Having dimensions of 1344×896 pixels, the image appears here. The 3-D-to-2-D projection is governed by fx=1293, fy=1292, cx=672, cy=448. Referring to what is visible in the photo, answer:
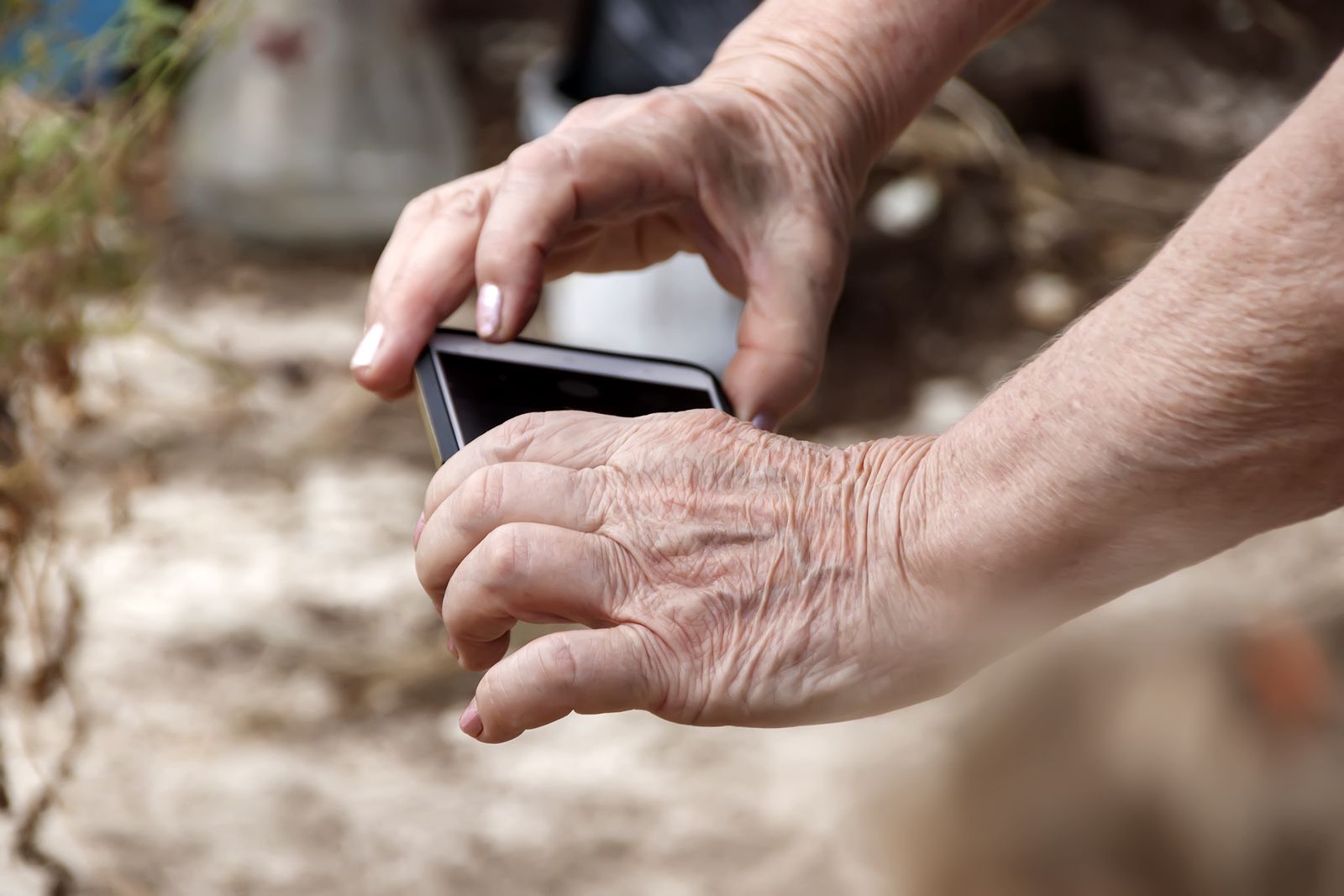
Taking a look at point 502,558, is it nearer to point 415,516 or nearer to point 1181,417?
point 1181,417

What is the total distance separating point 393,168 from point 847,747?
1.23 m

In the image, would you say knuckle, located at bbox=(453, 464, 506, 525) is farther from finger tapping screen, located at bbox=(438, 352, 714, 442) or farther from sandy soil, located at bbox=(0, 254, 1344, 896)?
sandy soil, located at bbox=(0, 254, 1344, 896)

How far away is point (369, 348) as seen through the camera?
693 millimetres

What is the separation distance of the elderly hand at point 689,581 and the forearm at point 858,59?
289mm

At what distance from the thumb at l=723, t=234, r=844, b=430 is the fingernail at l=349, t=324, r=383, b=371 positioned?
20 cm

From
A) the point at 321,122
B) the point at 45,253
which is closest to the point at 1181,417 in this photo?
the point at 45,253

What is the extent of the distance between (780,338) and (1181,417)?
0.29m

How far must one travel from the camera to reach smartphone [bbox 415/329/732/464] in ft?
2.21

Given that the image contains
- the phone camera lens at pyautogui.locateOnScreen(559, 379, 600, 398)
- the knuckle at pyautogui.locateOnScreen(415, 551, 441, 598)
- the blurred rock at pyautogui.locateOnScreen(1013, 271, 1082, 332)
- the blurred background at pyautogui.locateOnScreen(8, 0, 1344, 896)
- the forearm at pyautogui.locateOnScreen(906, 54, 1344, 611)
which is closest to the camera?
the forearm at pyautogui.locateOnScreen(906, 54, 1344, 611)

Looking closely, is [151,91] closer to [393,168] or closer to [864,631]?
[864,631]

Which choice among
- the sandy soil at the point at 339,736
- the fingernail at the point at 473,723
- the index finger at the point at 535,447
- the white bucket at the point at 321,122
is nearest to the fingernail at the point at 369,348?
the index finger at the point at 535,447

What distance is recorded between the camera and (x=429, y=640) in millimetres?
1300

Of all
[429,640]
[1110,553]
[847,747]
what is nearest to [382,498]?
[429,640]

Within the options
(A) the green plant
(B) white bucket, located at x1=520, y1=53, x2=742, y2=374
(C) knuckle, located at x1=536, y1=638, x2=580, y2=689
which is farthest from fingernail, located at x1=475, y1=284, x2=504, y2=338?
(B) white bucket, located at x1=520, y1=53, x2=742, y2=374
